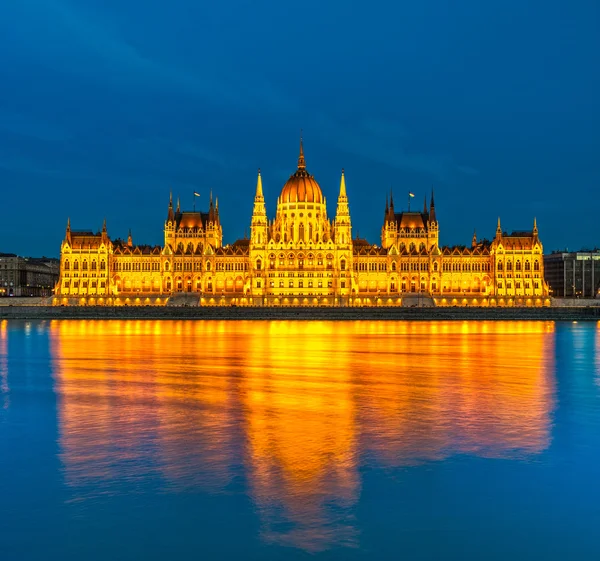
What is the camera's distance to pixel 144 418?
74.1 feet

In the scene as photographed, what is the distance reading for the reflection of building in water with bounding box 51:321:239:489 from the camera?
16.5m

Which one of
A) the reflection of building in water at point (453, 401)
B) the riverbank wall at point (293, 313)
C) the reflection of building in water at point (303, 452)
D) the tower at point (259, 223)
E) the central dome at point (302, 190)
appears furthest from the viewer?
the central dome at point (302, 190)

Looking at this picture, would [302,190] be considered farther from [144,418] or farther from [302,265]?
[144,418]

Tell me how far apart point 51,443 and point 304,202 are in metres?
108

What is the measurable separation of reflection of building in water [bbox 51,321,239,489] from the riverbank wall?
5276cm

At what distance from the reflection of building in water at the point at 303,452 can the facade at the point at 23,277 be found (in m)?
128

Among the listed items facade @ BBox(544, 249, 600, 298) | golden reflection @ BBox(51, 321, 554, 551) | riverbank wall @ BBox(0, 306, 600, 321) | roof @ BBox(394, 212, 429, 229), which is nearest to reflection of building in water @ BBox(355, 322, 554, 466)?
golden reflection @ BBox(51, 321, 554, 551)

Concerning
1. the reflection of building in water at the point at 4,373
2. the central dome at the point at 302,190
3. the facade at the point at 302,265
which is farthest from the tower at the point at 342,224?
the reflection of building in water at the point at 4,373

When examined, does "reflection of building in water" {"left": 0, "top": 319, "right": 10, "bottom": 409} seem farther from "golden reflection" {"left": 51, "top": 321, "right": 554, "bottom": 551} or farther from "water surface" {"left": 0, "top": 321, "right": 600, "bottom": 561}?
"golden reflection" {"left": 51, "top": 321, "right": 554, "bottom": 551}

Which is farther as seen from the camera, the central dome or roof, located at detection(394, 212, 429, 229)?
roof, located at detection(394, 212, 429, 229)

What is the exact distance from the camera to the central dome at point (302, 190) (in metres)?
126

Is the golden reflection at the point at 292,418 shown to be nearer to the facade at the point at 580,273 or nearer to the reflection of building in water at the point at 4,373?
the reflection of building in water at the point at 4,373

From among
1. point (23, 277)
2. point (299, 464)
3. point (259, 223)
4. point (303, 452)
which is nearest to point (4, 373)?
point (303, 452)

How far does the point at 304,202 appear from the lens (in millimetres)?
125875
